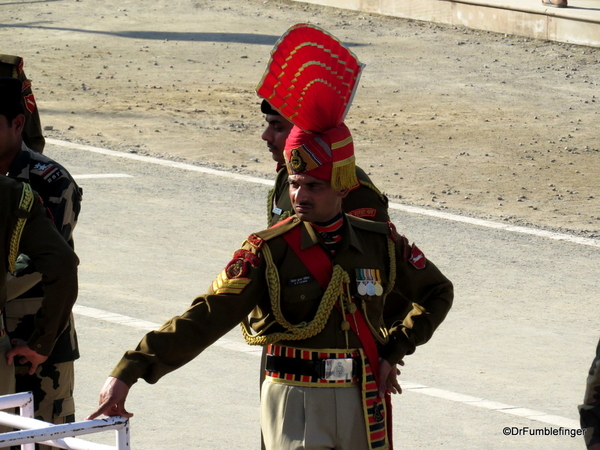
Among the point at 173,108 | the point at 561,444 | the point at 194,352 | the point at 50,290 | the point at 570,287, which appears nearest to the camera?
the point at 194,352

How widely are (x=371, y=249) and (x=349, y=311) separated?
272 millimetres

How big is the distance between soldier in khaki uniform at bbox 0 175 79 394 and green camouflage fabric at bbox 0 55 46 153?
877mm

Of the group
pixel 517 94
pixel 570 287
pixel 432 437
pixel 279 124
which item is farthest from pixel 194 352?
pixel 517 94

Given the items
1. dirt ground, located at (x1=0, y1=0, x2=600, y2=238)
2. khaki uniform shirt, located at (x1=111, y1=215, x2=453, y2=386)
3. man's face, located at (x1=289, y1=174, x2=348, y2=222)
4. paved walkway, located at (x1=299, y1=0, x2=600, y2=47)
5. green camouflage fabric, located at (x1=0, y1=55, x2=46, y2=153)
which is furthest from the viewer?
Result: paved walkway, located at (x1=299, y1=0, x2=600, y2=47)

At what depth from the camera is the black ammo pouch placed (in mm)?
4285

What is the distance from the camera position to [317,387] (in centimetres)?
429

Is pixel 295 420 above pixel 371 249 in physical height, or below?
below

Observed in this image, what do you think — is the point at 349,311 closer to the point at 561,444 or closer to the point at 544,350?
the point at 561,444

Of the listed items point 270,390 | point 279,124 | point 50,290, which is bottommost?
point 270,390

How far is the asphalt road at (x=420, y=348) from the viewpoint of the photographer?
22.3 feet

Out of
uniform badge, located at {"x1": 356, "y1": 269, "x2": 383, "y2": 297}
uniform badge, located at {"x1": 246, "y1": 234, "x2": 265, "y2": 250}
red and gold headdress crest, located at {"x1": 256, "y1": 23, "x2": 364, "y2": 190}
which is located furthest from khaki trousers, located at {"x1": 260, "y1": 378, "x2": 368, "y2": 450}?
red and gold headdress crest, located at {"x1": 256, "y1": 23, "x2": 364, "y2": 190}

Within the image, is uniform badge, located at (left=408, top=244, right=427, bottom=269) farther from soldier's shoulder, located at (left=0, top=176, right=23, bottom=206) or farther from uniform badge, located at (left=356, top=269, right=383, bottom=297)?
soldier's shoulder, located at (left=0, top=176, right=23, bottom=206)

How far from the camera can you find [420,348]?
815 centimetres

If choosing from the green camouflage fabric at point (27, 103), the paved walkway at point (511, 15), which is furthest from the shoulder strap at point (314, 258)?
the paved walkway at point (511, 15)
